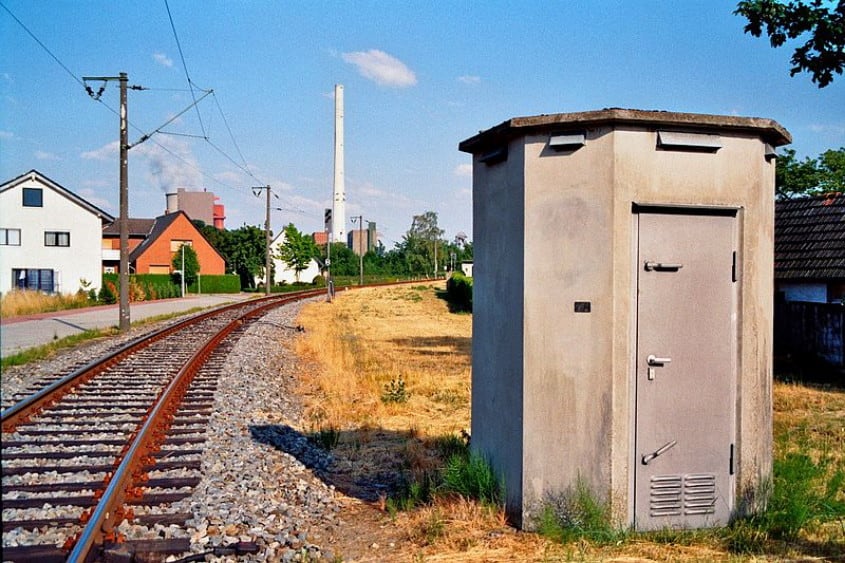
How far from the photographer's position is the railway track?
5234 mm

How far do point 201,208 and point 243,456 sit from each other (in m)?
128

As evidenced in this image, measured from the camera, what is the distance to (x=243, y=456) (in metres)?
7.99

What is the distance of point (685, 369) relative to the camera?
19.1 ft

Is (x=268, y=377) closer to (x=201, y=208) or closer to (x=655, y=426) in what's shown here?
(x=655, y=426)

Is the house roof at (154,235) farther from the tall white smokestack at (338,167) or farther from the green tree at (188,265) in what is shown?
the tall white smokestack at (338,167)

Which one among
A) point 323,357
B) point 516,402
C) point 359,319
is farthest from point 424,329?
point 516,402

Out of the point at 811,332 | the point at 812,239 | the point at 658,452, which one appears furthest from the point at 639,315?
the point at 812,239

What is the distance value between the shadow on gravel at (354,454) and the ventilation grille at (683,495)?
2369mm

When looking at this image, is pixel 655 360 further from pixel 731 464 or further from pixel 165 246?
pixel 165 246

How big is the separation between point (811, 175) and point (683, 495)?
33.7 m

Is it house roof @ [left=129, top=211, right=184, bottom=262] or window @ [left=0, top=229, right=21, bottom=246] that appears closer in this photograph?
window @ [left=0, top=229, right=21, bottom=246]

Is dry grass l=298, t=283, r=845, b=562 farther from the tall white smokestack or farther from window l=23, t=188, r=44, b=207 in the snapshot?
the tall white smokestack

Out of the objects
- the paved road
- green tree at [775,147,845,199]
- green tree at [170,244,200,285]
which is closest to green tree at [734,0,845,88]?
the paved road

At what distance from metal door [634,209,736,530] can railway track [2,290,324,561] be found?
2972 mm
